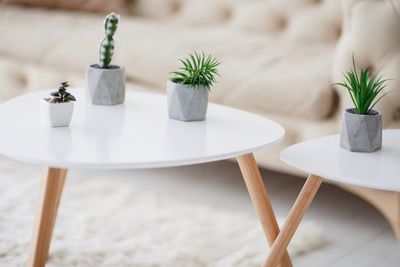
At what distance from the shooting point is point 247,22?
2.56 meters

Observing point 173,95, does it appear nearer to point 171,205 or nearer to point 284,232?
point 284,232

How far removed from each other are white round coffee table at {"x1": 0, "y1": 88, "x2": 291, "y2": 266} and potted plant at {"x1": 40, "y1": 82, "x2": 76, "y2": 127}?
0.06 ft

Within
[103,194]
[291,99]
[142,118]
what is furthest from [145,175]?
[142,118]

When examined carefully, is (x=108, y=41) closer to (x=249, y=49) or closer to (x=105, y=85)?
(x=105, y=85)

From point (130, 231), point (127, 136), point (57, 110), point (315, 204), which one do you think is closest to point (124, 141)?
point (127, 136)

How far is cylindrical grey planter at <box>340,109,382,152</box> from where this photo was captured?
4.58 ft

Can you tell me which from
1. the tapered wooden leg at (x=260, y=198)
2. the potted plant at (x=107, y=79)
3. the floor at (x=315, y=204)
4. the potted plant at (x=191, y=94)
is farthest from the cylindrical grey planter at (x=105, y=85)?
the floor at (x=315, y=204)

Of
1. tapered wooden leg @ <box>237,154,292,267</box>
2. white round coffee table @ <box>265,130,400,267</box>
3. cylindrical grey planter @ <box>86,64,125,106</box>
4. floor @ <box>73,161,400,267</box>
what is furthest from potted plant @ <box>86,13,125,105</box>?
floor @ <box>73,161,400,267</box>

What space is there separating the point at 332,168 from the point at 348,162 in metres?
0.05

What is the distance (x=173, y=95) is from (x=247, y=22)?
3.62ft

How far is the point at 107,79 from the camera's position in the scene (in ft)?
5.27

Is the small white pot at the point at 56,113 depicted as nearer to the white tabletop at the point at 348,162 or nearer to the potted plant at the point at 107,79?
the potted plant at the point at 107,79

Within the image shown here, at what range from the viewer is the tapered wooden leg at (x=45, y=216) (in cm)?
149

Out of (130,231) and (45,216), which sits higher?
(45,216)
